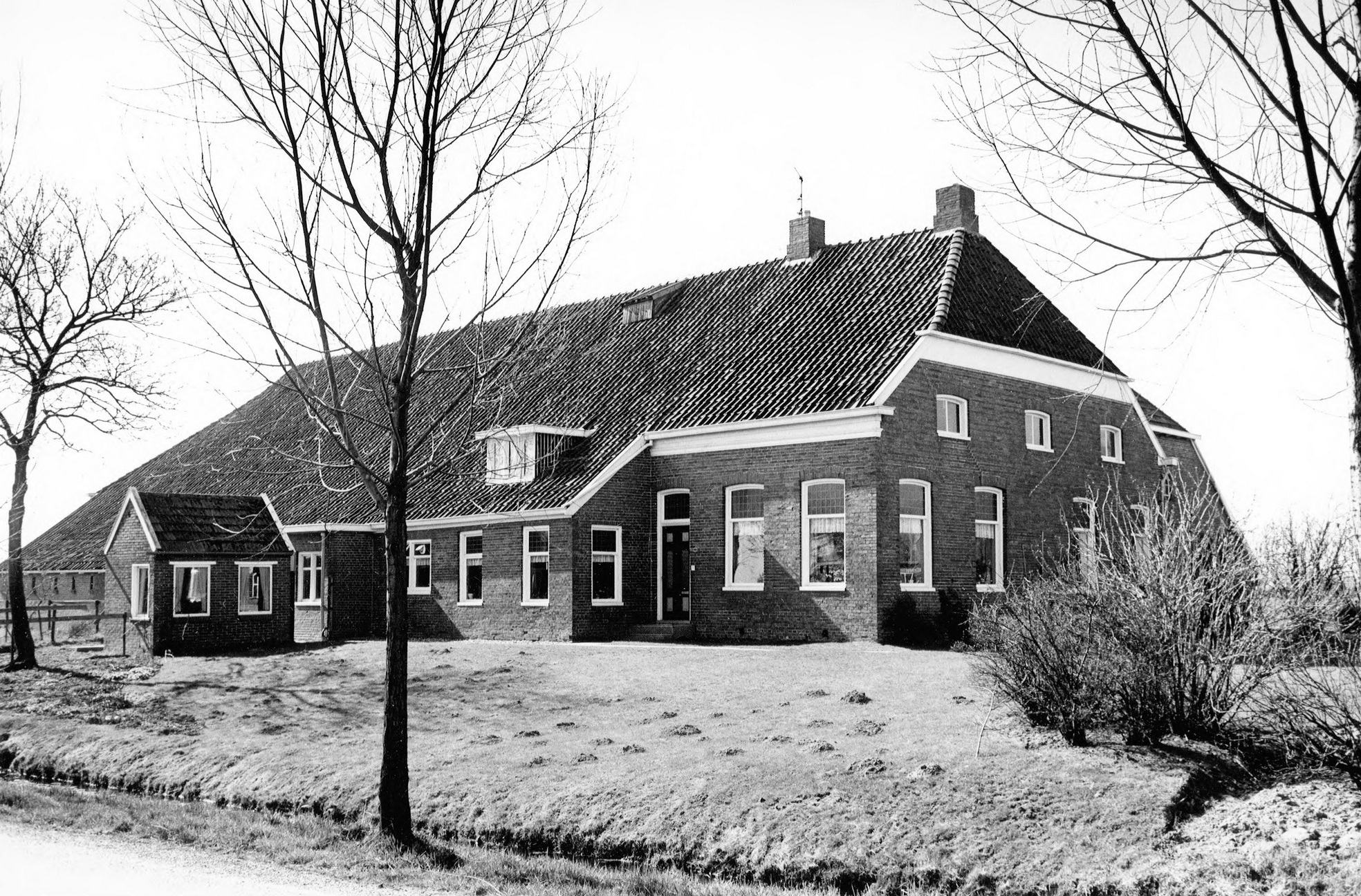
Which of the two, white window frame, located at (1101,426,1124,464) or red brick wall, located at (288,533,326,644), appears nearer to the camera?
white window frame, located at (1101,426,1124,464)

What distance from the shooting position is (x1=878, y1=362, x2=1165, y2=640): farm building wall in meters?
24.6

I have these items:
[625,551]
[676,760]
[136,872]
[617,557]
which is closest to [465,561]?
[617,557]

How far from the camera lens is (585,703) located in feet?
61.3

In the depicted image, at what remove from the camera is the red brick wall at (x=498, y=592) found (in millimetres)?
27672

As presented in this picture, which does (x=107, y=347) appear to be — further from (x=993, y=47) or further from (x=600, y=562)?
(x=993, y=47)

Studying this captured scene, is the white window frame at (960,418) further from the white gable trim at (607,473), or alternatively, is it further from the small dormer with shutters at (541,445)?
the small dormer with shutters at (541,445)

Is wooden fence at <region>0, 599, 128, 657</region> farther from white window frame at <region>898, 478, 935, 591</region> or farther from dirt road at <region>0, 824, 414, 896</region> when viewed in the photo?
white window frame at <region>898, 478, 935, 591</region>

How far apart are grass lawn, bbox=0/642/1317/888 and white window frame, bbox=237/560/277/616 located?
588 centimetres

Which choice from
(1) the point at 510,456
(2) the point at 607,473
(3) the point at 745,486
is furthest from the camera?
(1) the point at 510,456

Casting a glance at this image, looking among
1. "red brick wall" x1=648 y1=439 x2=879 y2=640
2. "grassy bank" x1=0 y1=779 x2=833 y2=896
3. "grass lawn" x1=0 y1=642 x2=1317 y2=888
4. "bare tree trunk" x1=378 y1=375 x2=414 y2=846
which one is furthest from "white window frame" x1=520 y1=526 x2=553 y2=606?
"bare tree trunk" x1=378 y1=375 x2=414 y2=846

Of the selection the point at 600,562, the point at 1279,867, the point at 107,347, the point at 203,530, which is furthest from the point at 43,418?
the point at 1279,867

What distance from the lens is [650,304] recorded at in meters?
33.4

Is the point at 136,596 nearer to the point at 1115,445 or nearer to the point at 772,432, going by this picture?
the point at 772,432

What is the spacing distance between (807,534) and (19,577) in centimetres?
1672
